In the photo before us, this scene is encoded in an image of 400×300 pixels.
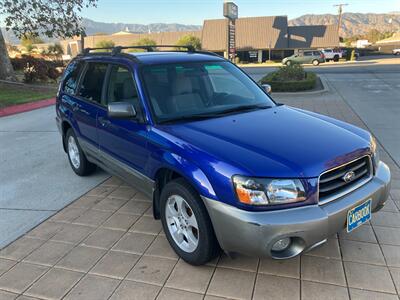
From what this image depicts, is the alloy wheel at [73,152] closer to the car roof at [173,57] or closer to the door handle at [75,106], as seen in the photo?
the door handle at [75,106]

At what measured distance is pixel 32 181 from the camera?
548 cm

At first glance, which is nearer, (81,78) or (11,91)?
(81,78)

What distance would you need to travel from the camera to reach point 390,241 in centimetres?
347

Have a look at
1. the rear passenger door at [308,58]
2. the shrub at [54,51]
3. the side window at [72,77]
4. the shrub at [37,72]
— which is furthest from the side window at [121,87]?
the rear passenger door at [308,58]

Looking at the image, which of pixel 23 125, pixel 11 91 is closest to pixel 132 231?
pixel 23 125

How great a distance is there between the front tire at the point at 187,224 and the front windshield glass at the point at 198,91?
750mm

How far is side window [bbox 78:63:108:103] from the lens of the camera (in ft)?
14.8

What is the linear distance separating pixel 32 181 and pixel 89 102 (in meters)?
1.72

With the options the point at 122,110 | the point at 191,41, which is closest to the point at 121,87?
the point at 122,110

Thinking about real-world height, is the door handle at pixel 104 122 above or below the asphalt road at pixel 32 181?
above

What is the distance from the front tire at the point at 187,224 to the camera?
294cm

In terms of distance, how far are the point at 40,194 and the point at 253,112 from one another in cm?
310

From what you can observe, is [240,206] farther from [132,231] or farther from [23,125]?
[23,125]

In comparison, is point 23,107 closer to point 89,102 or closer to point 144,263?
point 89,102
